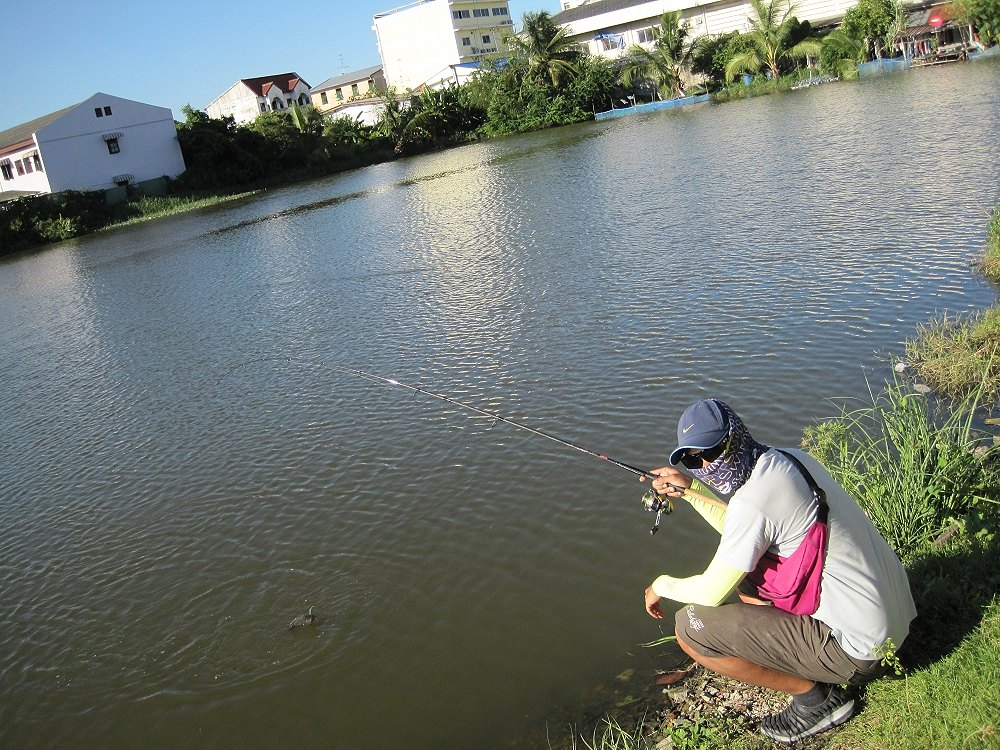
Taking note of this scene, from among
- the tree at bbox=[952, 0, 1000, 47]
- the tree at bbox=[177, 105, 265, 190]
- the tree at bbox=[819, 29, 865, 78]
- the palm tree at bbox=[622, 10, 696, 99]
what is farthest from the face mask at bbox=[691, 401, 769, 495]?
the palm tree at bbox=[622, 10, 696, 99]

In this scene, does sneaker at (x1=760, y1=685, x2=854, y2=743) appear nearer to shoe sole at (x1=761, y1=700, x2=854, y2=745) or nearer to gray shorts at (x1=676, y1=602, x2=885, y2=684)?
shoe sole at (x1=761, y1=700, x2=854, y2=745)

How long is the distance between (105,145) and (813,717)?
171ft

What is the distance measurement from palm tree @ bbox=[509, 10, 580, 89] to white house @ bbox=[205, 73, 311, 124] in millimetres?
25643

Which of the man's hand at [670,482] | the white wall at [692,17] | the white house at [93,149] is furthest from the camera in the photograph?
the white wall at [692,17]

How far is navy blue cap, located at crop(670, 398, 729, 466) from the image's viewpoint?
344cm

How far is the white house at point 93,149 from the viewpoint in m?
46.2

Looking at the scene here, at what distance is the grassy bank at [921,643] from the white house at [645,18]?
52.8 m

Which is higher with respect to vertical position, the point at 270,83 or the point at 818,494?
the point at 270,83

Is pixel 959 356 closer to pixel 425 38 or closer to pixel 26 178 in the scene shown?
pixel 26 178

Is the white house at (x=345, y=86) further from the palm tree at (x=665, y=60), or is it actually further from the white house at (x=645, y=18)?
the palm tree at (x=665, y=60)

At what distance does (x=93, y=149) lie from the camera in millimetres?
47938

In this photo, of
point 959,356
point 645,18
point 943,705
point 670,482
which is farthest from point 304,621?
point 645,18

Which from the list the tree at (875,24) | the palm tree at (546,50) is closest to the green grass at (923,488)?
the tree at (875,24)

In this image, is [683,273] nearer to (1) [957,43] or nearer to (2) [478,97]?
(1) [957,43]
